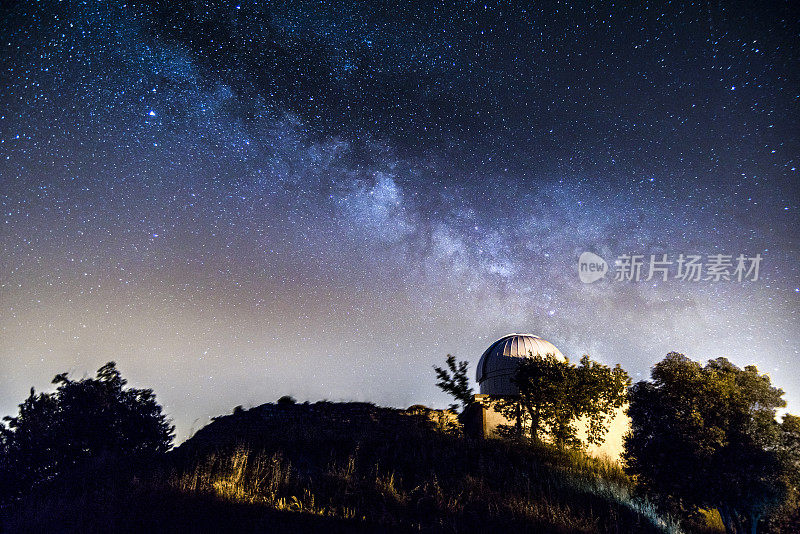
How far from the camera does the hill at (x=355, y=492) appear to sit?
289 inches

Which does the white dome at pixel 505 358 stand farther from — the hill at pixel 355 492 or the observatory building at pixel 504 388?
the hill at pixel 355 492

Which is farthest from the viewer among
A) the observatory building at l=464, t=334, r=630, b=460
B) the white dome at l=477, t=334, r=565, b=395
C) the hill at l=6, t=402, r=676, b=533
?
the white dome at l=477, t=334, r=565, b=395

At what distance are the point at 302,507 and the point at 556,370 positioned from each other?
49.1ft

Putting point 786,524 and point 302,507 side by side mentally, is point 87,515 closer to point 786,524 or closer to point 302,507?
point 302,507

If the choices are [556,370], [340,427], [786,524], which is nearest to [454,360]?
[556,370]

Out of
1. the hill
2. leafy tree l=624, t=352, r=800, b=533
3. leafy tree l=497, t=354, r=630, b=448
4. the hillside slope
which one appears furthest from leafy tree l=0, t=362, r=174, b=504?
leafy tree l=624, t=352, r=800, b=533

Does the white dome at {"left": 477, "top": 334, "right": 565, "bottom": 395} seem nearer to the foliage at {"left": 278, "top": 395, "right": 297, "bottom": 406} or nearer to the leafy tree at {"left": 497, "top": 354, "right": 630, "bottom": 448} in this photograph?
the leafy tree at {"left": 497, "top": 354, "right": 630, "bottom": 448}

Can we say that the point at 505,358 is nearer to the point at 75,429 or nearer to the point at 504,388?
the point at 504,388

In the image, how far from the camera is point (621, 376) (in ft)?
62.1

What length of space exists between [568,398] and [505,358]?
7170 mm

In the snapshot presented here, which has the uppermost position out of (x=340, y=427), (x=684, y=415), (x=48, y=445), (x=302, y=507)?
(x=684, y=415)

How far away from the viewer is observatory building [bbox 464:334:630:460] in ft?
65.7

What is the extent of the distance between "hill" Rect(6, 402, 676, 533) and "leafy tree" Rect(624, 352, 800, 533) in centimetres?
130

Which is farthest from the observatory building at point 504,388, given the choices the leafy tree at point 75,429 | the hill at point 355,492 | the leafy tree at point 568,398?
the leafy tree at point 75,429
